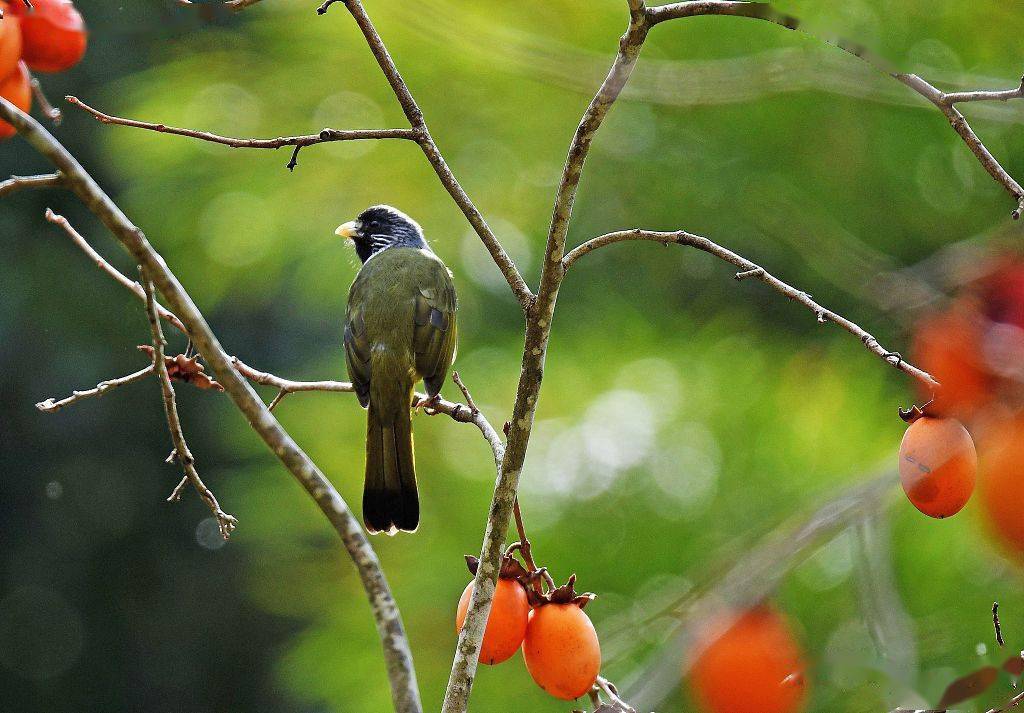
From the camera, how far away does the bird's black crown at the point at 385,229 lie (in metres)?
1.68

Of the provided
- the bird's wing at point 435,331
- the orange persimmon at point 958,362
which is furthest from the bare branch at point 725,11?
the bird's wing at point 435,331

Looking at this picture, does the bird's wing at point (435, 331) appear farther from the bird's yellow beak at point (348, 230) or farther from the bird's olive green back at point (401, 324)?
the bird's yellow beak at point (348, 230)

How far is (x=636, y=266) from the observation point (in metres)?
1.86

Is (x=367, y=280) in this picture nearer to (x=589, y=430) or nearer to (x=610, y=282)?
(x=589, y=430)

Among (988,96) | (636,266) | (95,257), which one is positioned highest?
(988,96)

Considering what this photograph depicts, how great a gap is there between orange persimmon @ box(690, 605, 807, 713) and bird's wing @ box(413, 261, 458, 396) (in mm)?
615

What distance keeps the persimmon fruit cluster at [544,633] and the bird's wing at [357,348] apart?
0.51 metres

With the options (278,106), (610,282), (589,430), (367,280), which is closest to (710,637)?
(589,430)

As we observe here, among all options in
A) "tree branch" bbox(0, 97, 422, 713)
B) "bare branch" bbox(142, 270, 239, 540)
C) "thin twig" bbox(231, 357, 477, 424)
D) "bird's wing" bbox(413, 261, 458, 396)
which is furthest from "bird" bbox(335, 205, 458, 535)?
"tree branch" bbox(0, 97, 422, 713)

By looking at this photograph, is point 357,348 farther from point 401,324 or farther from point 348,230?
point 348,230

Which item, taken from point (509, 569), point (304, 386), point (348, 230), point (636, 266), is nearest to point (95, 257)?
point (304, 386)

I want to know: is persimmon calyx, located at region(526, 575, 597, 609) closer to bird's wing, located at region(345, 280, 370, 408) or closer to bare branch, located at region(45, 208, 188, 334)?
bare branch, located at region(45, 208, 188, 334)

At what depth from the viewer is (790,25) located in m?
0.55

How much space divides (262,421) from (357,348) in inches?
33.2
